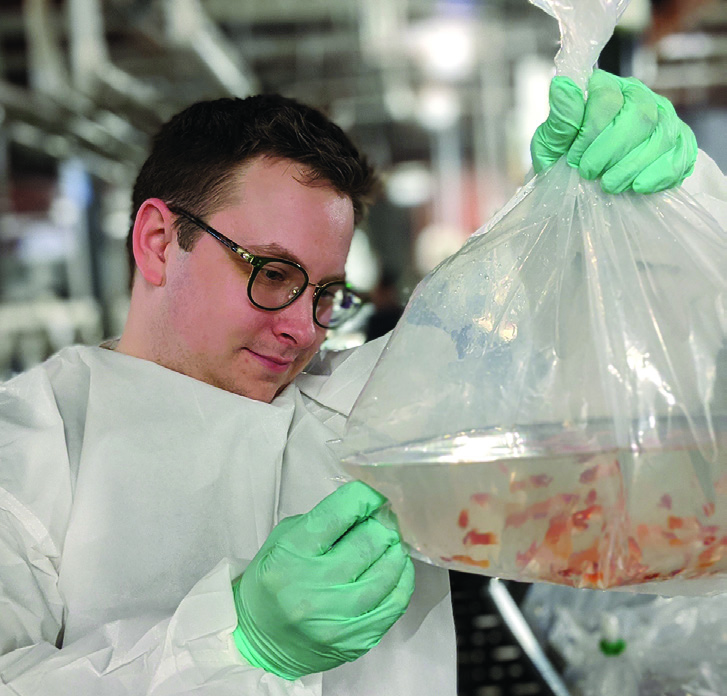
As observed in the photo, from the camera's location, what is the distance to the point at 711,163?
112cm

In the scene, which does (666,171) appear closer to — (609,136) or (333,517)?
(609,136)

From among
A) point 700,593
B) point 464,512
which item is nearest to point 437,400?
point 464,512

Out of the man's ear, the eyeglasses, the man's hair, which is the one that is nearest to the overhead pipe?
the man's hair

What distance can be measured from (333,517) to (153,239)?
0.64 meters

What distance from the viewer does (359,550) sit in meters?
0.87

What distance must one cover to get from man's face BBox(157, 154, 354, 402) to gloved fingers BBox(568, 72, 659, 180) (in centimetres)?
44

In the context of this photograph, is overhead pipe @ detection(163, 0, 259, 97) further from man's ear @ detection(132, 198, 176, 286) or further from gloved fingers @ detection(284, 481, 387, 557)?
gloved fingers @ detection(284, 481, 387, 557)

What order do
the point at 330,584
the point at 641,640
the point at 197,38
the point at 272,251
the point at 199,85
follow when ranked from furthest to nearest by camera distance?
the point at 199,85 < the point at 197,38 < the point at 641,640 < the point at 272,251 < the point at 330,584

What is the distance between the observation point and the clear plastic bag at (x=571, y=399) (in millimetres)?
751

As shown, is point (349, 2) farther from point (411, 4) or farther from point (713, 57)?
point (713, 57)

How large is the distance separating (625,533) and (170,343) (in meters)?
0.77

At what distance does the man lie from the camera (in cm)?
89

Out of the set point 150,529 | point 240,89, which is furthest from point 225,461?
point 240,89

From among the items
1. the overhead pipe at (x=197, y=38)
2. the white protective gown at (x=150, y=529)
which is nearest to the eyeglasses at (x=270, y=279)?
the white protective gown at (x=150, y=529)
